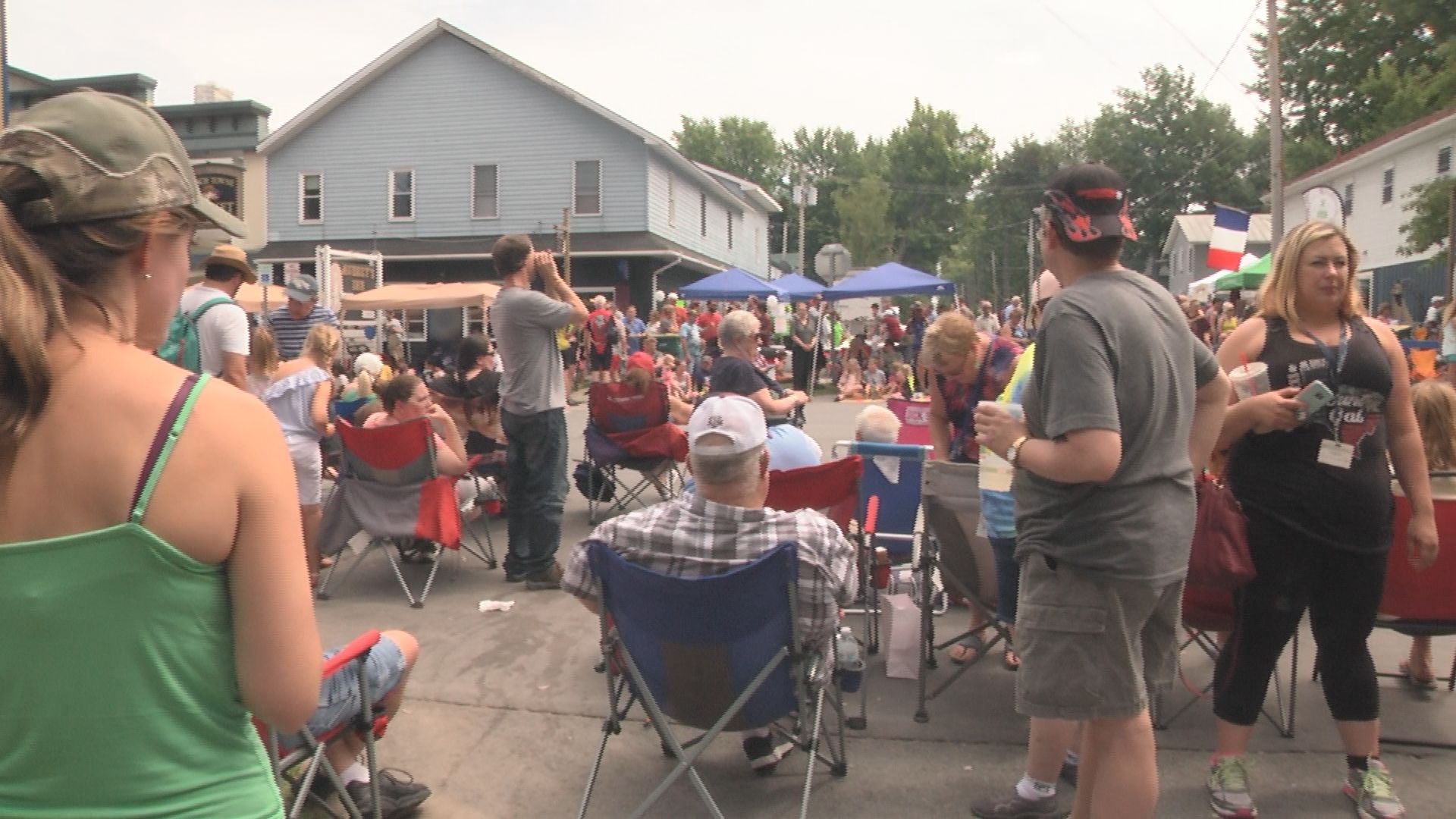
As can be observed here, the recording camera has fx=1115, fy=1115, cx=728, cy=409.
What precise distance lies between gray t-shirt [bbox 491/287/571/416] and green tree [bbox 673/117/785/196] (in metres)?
73.2

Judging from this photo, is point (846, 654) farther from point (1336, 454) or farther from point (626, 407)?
point (626, 407)

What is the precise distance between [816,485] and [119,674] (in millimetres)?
3457

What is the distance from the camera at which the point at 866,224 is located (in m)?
73.5

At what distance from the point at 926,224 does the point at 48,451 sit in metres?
81.1

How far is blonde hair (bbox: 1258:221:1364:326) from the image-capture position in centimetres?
352

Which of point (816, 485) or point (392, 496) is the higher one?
point (816, 485)

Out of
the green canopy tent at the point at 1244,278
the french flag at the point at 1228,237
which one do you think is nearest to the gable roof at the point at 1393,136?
the green canopy tent at the point at 1244,278

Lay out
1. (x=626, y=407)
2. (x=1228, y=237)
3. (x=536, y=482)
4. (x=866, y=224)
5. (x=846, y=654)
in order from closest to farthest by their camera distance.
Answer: (x=846, y=654)
(x=536, y=482)
(x=626, y=407)
(x=1228, y=237)
(x=866, y=224)

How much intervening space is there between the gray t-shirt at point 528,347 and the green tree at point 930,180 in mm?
75288

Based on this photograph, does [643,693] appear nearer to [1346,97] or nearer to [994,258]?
[1346,97]

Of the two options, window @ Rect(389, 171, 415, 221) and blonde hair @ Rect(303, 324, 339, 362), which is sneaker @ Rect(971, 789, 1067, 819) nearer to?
blonde hair @ Rect(303, 324, 339, 362)

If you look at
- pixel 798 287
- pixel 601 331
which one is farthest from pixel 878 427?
pixel 798 287

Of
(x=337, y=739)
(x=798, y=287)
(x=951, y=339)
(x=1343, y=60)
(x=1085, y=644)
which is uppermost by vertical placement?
(x=1343, y=60)

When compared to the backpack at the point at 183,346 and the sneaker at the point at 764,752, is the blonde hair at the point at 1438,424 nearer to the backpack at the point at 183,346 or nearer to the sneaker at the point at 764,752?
the sneaker at the point at 764,752
